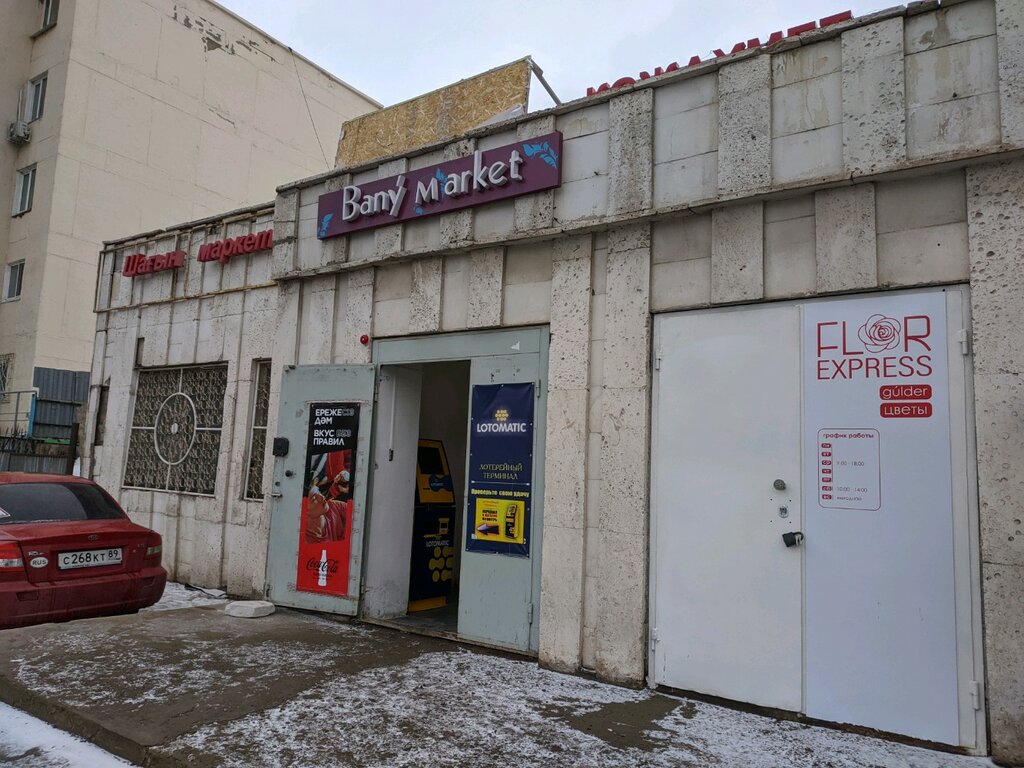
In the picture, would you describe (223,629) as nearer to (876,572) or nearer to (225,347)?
(225,347)

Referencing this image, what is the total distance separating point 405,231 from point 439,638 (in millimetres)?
3775

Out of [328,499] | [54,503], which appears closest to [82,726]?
[54,503]

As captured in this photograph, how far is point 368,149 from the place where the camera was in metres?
8.90

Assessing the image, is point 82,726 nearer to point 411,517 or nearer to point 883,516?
point 411,517

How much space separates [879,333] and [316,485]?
528cm

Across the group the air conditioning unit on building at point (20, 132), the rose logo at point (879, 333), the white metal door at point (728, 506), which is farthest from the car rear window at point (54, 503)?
the air conditioning unit on building at point (20, 132)

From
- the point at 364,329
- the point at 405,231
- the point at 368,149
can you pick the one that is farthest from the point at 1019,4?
the point at 368,149

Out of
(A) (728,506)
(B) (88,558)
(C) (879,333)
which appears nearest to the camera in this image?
(C) (879,333)

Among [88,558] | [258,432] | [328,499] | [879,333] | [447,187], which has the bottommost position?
[88,558]

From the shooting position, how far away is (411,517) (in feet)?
24.2

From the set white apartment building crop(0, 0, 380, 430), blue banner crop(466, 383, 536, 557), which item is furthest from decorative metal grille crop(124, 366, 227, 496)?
white apartment building crop(0, 0, 380, 430)

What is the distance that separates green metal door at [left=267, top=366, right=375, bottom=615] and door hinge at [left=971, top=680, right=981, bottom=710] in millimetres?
4920

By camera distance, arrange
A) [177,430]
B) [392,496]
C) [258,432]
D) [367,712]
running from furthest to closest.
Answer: [177,430]
[258,432]
[392,496]
[367,712]

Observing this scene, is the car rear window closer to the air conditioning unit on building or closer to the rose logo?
the rose logo
